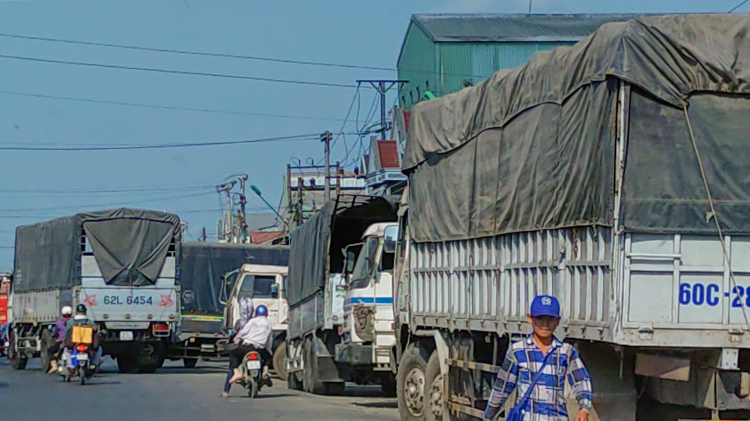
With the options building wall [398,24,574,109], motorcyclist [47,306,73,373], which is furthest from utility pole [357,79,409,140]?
motorcyclist [47,306,73,373]

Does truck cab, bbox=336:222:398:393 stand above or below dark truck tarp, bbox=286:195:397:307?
below

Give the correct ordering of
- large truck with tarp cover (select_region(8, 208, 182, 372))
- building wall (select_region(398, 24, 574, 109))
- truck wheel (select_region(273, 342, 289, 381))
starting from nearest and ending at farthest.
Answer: truck wheel (select_region(273, 342, 289, 381)) → large truck with tarp cover (select_region(8, 208, 182, 372)) → building wall (select_region(398, 24, 574, 109))

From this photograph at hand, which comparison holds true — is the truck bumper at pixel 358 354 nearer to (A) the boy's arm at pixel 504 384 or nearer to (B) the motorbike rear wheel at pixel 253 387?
(B) the motorbike rear wheel at pixel 253 387

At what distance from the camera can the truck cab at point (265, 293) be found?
992 inches

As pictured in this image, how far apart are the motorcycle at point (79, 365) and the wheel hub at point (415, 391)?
969 centimetres

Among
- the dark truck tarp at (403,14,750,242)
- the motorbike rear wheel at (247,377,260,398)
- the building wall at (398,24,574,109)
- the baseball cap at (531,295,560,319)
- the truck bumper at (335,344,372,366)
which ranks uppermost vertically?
the building wall at (398,24,574,109)

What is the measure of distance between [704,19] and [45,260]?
21.6 m

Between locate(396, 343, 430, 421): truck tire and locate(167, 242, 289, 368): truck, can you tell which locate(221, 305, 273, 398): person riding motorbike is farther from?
locate(167, 242, 289, 368): truck

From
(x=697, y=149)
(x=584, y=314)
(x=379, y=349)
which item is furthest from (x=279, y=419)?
(x=697, y=149)

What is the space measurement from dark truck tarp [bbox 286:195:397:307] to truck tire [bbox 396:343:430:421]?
5900 mm

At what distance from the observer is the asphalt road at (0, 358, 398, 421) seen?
14.9m

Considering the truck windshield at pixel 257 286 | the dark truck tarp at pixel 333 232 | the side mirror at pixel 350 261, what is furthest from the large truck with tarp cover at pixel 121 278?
the side mirror at pixel 350 261

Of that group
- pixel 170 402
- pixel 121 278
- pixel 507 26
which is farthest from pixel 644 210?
pixel 507 26

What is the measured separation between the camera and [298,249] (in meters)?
22.6
